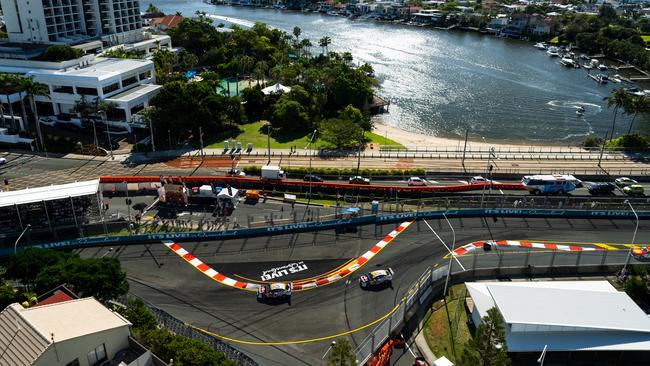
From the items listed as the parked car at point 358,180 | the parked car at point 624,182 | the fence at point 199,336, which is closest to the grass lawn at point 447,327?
the fence at point 199,336

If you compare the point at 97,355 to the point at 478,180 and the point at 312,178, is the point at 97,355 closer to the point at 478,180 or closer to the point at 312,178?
the point at 312,178

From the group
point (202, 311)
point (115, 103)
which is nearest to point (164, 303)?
point (202, 311)

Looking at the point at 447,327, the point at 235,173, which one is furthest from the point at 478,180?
the point at 235,173

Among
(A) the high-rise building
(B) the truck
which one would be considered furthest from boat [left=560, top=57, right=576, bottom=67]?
(B) the truck

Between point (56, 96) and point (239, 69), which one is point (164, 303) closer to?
point (56, 96)

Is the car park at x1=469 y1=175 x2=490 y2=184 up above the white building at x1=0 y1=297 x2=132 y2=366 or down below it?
below

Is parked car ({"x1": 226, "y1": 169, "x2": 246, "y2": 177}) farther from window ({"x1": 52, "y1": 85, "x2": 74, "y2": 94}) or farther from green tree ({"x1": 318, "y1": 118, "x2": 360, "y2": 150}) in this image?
window ({"x1": 52, "y1": 85, "x2": 74, "y2": 94})

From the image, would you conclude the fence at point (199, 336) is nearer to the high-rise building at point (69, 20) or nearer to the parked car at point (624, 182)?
the parked car at point (624, 182)
